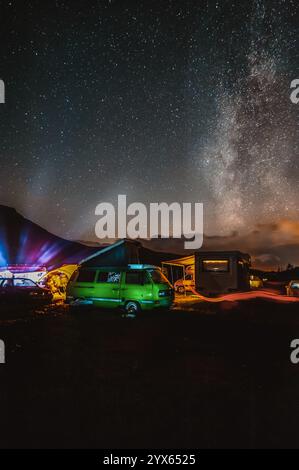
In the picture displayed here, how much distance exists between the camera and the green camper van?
45.3ft

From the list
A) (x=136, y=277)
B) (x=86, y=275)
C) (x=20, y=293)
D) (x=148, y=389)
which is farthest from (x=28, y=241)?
(x=148, y=389)

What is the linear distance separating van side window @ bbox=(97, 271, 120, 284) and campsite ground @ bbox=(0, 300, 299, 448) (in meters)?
4.12

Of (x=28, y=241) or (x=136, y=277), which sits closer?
(x=136, y=277)

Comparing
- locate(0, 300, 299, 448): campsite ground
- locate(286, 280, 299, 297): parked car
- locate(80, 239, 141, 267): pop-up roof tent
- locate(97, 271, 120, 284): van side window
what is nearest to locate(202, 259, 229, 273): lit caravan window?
locate(286, 280, 299, 297): parked car

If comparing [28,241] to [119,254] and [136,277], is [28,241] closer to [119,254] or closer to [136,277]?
[119,254]

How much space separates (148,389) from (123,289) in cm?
885

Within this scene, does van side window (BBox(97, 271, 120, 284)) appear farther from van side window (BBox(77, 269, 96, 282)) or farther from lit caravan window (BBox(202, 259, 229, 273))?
lit caravan window (BBox(202, 259, 229, 273))

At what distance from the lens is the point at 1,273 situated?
27312 millimetres

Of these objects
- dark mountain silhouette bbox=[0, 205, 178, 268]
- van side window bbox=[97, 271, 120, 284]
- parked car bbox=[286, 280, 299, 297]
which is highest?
dark mountain silhouette bbox=[0, 205, 178, 268]

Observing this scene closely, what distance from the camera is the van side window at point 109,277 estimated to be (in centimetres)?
1433

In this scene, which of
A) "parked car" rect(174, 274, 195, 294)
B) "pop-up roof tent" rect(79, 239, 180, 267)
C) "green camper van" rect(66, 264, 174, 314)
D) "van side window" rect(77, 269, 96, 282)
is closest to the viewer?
"green camper van" rect(66, 264, 174, 314)

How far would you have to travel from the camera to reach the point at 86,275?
15.1 metres
